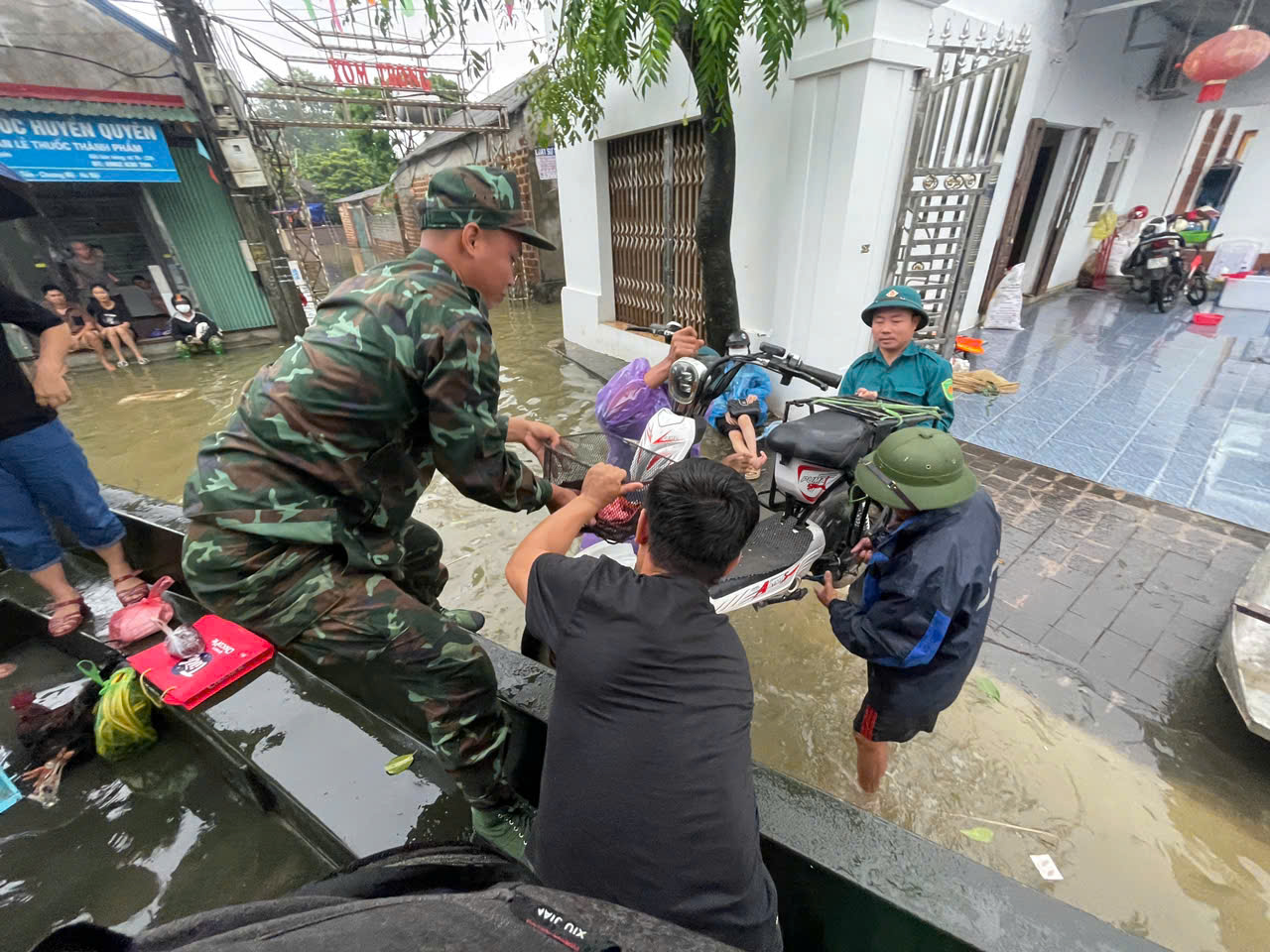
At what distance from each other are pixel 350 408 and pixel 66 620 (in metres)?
2.38

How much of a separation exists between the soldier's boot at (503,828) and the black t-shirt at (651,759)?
519 mm

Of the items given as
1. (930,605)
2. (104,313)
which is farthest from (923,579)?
(104,313)

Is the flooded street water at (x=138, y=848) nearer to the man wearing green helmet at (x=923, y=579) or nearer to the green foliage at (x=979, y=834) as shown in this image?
the man wearing green helmet at (x=923, y=579)

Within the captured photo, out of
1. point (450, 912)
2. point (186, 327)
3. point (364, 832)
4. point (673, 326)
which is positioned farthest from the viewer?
point (186, 327)

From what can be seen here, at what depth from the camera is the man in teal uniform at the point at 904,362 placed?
2.62m

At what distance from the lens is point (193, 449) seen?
219 inches

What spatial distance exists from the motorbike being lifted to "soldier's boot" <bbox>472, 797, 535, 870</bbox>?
97cm

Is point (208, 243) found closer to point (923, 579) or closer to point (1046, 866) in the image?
point (923, 579)

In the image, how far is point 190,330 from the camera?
8.71 metres

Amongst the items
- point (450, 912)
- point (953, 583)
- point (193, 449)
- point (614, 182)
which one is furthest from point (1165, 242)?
point (193, 449)

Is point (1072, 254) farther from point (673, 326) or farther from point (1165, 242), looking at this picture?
point (673, 326)

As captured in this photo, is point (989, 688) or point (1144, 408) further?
point (1144, 408)

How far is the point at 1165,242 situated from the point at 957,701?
9126 millimetres

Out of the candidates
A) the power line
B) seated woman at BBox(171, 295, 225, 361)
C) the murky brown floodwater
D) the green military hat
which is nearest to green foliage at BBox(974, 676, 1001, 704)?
the murky brown floodwater
